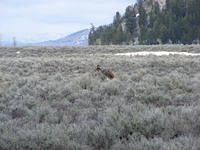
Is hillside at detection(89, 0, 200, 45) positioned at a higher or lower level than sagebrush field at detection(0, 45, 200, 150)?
higher

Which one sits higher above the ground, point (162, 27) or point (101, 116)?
point (162, 27)

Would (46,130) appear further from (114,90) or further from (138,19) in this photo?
(138,19)

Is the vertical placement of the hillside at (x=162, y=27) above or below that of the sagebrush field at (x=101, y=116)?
above

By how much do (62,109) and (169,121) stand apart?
8.20ft

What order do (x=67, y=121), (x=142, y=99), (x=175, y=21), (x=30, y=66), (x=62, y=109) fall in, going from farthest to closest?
(x=175, y=21) < (x=30, y=66) < (x=142, y=99) < (x=62, y=109) < (x=67, y=121)

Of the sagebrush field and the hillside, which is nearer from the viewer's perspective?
the sagebrush field

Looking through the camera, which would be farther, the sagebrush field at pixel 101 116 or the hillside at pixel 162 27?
the hillside at pixel 162 27

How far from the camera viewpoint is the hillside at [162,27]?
2056 inches

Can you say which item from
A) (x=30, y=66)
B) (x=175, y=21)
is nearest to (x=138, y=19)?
(x=175, y=21)

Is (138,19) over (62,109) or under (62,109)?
over

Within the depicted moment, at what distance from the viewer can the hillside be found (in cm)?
5222

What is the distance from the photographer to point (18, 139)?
4.94 m

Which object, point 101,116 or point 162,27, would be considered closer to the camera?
point 101,116

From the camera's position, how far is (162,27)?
51.7 m
